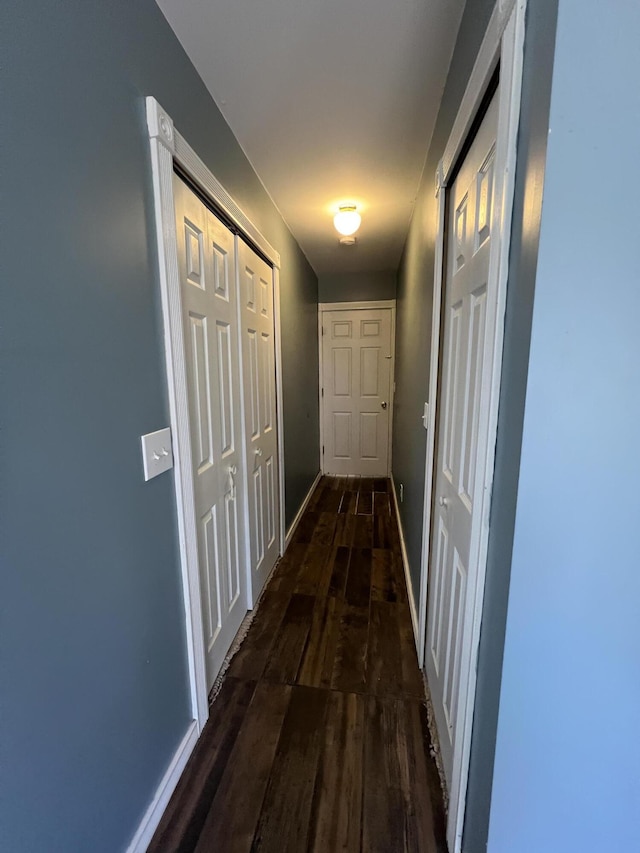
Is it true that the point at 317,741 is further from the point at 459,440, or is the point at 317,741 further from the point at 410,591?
the point at 459,440

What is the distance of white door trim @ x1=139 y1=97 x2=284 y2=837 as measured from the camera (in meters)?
1.06

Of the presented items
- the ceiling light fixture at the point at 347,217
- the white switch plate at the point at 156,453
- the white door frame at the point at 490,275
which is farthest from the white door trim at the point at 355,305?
the white switch plate at the point at 156,453

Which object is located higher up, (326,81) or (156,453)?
(326,81)

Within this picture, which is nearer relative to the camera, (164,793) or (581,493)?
(581,493)

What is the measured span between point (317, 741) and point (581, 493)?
1353 millimetres

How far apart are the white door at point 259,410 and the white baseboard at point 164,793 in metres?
0.79

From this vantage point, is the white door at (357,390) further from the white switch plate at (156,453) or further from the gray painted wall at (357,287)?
the white switch plate at (156,453)

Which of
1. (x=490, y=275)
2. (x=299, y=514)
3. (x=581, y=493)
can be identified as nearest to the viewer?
(x=581, y=493)

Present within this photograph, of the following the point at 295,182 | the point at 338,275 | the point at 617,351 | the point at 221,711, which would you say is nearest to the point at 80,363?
the point at 617,351

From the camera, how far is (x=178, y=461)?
1.20 metres

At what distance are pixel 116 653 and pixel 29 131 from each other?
1.17 m

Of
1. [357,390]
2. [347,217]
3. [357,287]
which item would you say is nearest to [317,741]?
[347,217]

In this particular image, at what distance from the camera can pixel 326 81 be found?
133 centimetres

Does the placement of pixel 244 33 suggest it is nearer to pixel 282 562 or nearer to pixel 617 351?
pixel 617 351
